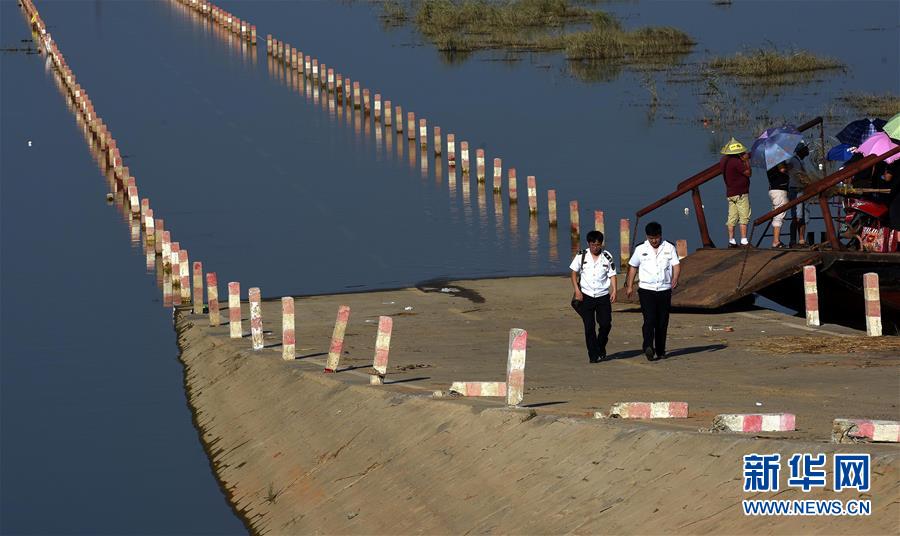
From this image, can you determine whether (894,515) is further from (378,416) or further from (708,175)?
(708,175)

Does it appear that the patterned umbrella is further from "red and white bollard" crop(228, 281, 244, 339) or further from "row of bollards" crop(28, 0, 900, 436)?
"red and white bollard" crop(228, 281, 244, 339)

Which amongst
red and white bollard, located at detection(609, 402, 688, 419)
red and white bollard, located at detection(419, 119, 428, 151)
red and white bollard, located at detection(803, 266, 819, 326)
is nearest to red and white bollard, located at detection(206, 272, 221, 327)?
red and white bollard, located at detection(803, 266, 819, 326)

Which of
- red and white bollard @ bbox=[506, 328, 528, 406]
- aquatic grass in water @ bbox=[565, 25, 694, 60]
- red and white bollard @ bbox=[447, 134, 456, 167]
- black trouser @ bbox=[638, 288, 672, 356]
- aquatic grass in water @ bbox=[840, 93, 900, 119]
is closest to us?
red and white bollard @ bbox=[506, 328, 528, 406]

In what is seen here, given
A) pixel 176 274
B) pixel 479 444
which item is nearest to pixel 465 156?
pixel 176 274

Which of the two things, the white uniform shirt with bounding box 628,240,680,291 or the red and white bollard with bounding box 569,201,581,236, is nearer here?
the white uniform shirt with bounding box 628,240,680,291

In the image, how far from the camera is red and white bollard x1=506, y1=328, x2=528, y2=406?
61.6 feet

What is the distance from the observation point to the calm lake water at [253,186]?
26.6 metres

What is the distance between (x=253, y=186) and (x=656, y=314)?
30.3 metres

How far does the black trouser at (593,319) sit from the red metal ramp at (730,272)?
4.41 metres

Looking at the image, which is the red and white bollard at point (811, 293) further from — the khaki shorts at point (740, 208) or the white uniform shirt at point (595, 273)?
the white uniform shirt at point (595, 273)

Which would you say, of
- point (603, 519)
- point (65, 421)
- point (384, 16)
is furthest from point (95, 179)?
point (384, 16)

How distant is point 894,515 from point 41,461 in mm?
14736

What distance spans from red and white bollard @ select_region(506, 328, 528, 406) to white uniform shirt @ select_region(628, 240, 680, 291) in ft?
12.1

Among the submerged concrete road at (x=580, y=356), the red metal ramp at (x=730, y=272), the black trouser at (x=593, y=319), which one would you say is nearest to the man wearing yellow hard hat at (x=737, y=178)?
the red metal ramp at (x=730, y=272)
